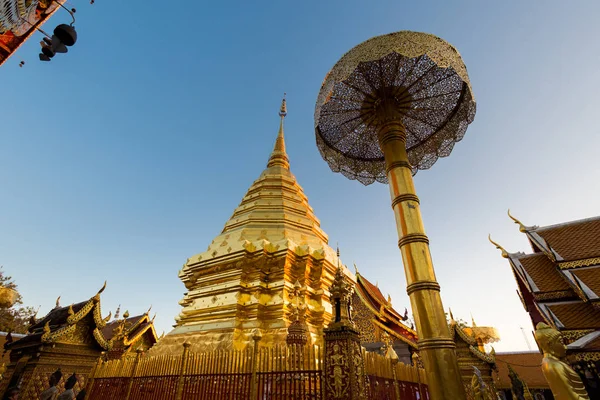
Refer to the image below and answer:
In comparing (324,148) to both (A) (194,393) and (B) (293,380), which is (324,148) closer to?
(B) (293,380)

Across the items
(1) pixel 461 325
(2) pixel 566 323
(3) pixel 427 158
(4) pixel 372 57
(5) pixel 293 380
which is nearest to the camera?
(5) pixel 293 380

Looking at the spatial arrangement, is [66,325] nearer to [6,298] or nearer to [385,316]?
[6,298]

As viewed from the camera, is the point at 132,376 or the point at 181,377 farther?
the point at 132,376

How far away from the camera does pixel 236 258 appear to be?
7809 mm

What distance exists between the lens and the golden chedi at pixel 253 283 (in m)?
6.70

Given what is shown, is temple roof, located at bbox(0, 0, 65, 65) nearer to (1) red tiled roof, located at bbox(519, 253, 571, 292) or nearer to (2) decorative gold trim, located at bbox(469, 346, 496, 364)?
(1) red tiled roof, located at bbox(519, 253, 571, 292)

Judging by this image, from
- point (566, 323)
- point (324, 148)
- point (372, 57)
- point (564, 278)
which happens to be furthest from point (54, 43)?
point (564, 278)

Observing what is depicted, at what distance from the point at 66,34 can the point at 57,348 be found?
6149 millimetres

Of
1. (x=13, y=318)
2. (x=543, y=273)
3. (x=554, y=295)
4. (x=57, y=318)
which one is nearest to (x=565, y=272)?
(x=554, y=295)

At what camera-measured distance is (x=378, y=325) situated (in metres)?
9.95

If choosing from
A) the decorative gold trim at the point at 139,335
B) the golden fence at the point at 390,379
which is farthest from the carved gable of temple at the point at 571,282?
the decorative gold trim at the point at 139,335

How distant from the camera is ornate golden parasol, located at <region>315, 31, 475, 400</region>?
2.99m

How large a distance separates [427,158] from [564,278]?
6449mm

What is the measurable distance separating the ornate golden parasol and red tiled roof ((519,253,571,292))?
642 centimetres
